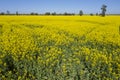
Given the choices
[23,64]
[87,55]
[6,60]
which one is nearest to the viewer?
[23,64]

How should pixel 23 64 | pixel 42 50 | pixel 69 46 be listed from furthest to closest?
pixel 69 46 → pixel 42 50 → pixel 23 64

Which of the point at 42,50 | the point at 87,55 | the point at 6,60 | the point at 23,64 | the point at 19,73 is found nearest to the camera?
the point at 19,73

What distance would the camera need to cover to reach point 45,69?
27.6 ft

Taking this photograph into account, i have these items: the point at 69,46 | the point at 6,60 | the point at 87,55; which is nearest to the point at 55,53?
the point at 87,55

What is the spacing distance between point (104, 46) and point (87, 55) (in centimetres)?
327

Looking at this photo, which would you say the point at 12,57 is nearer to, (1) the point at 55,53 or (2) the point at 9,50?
(2) the point at 9,50

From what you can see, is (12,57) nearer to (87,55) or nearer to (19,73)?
(19,73)

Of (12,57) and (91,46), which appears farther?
(91,46)

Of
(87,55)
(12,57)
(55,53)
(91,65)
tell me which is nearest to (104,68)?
(91,65)

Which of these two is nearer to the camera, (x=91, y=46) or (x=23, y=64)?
(x=23, y=64)

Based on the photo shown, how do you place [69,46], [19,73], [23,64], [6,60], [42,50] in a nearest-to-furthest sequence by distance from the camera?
[19,73]
[23,64]
[6,60]
[42,50]
[69,46]

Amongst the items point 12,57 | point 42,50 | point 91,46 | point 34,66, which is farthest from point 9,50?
point 91,46

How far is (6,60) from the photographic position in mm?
9758

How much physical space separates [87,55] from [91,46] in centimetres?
333
